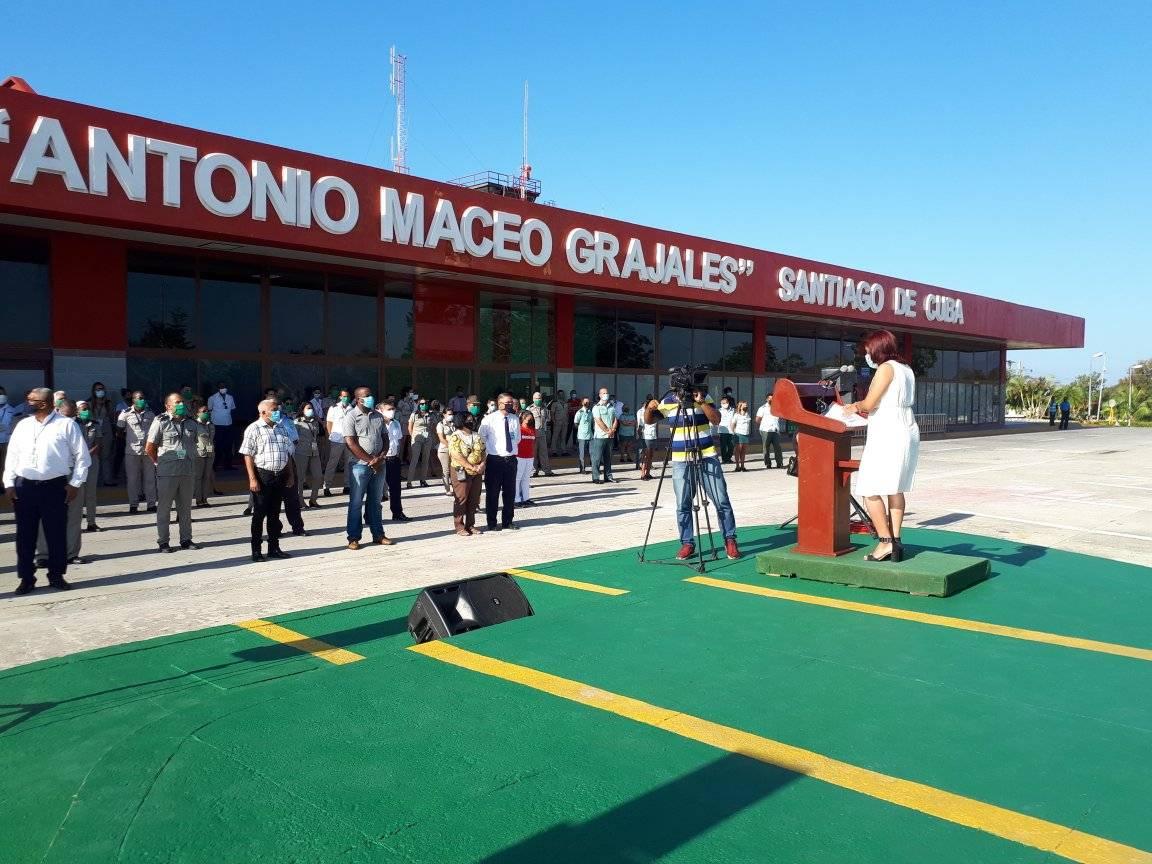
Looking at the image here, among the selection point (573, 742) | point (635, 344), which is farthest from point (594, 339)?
point (573, 742)

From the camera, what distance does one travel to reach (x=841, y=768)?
3672mm

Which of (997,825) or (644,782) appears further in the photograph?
(644,782)

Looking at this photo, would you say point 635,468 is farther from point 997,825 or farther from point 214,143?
point 997,825

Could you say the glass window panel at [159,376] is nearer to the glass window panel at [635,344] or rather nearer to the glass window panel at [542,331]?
the glass window panel at [542,331]

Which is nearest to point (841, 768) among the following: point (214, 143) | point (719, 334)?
point (214, 143)

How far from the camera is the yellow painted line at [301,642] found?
5.54 meters

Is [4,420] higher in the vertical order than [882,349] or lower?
lower

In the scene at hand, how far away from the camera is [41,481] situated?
7.73 meters

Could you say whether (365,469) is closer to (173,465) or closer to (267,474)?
(267,474)

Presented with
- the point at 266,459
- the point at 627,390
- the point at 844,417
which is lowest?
the point at 266,459

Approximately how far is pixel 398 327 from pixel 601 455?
5.60 metres

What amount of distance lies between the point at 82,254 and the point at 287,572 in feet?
30.1

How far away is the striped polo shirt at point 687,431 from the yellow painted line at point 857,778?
140 inches

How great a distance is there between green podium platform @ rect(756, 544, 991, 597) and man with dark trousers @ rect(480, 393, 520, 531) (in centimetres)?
427
